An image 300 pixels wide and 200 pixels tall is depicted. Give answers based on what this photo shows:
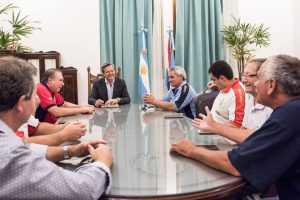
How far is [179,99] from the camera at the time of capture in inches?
154

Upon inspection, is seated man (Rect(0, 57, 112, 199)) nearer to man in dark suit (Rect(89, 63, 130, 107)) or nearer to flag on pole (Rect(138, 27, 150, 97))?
man in dark suit (Rect(89, 63, 130, 107))

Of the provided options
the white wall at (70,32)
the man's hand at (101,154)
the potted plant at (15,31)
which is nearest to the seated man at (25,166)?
the man's hand at (101,154)

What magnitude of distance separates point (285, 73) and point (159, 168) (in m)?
0.63

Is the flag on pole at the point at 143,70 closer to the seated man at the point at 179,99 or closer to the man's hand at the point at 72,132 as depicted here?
the seated man at the point at 179,99

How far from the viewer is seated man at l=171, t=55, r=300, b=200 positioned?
1.17 metres

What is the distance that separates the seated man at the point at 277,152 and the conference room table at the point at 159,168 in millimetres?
50

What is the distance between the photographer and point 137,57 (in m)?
5.68

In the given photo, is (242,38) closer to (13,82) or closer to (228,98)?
(228,98)

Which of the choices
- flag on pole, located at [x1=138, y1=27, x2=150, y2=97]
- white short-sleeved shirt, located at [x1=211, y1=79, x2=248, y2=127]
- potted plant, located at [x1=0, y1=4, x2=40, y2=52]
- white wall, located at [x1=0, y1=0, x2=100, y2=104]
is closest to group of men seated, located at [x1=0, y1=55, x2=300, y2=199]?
white short-sleeved shirt, located at [x1=211, y1=79, x2=248, y2=127]

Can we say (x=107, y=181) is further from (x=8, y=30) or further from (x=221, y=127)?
(x=8, y=30)

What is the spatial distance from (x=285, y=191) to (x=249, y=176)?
216 mm

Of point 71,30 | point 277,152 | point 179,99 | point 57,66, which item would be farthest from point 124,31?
point 277,152

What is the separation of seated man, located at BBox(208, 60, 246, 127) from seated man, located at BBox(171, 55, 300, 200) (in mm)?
Answer: 1277

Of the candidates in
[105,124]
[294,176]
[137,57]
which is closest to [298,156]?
[294,176]
